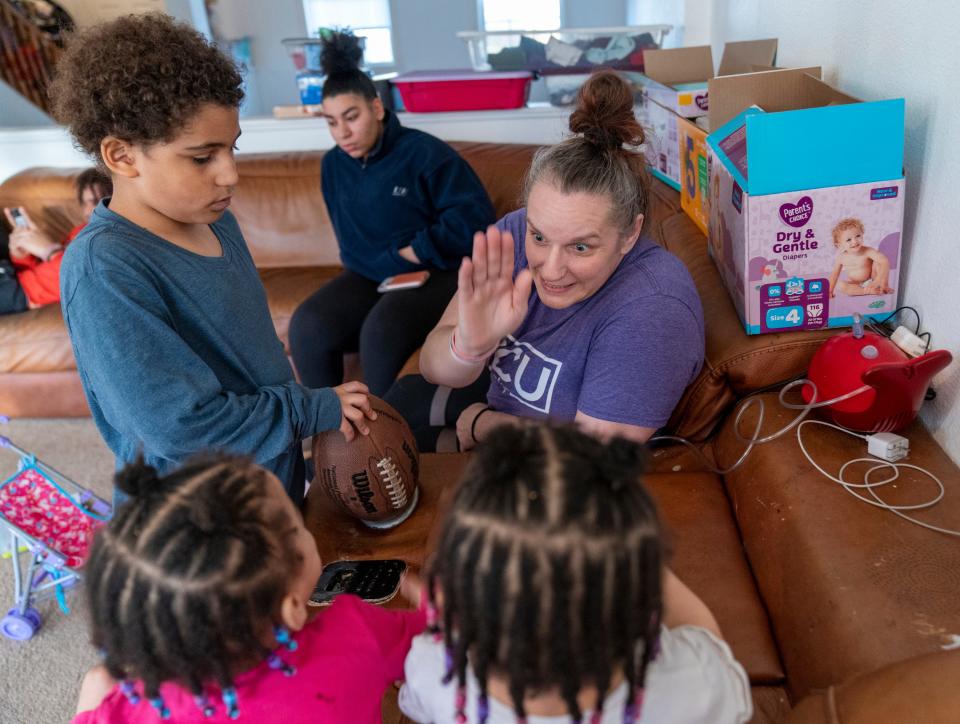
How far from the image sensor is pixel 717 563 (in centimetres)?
147

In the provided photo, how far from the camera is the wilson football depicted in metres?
1.55

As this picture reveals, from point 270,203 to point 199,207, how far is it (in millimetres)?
2061

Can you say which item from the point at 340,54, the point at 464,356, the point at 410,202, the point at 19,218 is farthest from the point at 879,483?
the point at 19,218

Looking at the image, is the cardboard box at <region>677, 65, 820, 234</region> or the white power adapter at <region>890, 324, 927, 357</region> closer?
the white power adapter at <region>890, 324, 927, 357</region>

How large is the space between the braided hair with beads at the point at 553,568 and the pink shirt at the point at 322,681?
24cm

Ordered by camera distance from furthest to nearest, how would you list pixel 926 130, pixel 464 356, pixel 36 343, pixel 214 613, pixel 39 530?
pixel 36 343 < pixel 39 530 < pixel 464 356 < pixel 926 130 < pixel 214 613

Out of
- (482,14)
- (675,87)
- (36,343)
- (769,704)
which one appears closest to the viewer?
(769,704)

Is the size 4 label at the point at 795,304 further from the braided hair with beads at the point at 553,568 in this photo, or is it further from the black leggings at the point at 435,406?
the braided hair with beads at the point at 553,568

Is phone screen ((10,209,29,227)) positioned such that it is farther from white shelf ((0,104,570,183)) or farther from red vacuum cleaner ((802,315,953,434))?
red vacuum cleaner ((802,315,953,434))

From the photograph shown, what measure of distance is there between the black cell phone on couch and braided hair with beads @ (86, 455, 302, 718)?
522 mm

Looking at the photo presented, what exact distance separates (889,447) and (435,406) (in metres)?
1.11

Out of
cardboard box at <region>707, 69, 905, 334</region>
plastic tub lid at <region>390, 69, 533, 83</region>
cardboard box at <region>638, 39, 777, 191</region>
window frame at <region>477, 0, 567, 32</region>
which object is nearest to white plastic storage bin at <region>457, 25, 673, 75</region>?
plastic tub lid at <region>390, 69, 533, 83</region>

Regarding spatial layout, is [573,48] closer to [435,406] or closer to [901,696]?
[435,406]

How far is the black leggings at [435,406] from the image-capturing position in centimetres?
204
